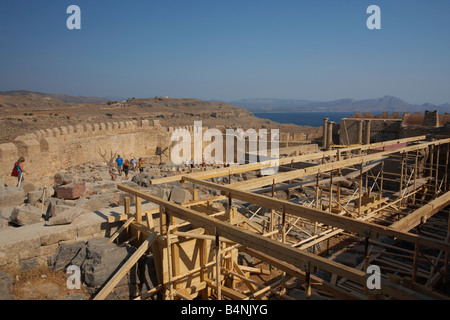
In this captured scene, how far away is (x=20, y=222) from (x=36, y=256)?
1084 mm

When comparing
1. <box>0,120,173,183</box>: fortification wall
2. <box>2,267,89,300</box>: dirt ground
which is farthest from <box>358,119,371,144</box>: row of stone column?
<box>2,267,89,300</box>: dirt ground

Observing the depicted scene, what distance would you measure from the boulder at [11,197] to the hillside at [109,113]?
1600cm

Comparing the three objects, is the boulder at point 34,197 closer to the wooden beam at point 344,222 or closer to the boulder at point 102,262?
the boulder at point 102,262

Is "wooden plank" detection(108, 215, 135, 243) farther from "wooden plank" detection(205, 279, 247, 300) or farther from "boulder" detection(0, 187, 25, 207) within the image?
"boulder" detection(0, 187, 25, 207)

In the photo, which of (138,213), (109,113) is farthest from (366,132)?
(109,113)

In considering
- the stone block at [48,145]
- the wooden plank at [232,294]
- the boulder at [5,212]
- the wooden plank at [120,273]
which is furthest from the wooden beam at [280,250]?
the stone block at [48,145]

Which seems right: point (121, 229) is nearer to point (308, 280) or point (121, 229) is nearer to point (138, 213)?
point (138, 213)

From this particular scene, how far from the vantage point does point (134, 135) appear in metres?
22.3

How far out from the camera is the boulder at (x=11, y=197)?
820cm

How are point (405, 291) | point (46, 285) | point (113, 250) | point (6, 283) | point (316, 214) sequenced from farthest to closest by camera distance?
point (113, 250) < point (46, 285) < point (6, 283) < point (316, 214) < point (405, 291)

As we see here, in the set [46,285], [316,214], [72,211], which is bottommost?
[46,285]
